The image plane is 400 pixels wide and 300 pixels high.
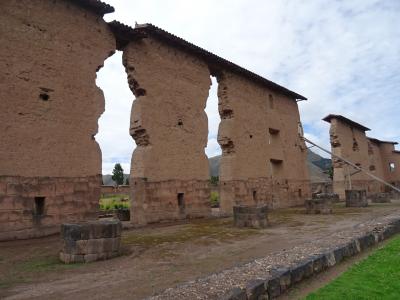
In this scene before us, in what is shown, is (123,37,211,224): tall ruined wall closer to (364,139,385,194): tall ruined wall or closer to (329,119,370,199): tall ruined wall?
(329,119,370,199): tall ruined wall

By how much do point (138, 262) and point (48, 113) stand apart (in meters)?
5.75

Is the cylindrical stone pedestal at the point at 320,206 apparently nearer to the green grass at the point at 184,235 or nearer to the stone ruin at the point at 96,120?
the stone ruin at the point at 96,120

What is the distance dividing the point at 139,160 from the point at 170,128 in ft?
6.46

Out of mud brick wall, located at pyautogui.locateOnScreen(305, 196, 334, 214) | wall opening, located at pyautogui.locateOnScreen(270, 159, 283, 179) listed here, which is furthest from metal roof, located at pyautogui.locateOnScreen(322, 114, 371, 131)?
mud brick wall, located at pyautogui.locateOnScreen(305, 196, 334, 214)

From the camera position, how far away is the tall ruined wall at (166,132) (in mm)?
12828

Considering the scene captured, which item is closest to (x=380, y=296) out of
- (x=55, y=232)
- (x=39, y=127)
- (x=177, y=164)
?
(x=55, y=232)

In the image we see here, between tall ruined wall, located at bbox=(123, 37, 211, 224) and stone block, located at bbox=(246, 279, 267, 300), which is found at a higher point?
tall ruined wall, located at bbox=(123, 37, 211, 224)

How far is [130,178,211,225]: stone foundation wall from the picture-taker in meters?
12.5

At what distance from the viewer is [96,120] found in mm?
11477

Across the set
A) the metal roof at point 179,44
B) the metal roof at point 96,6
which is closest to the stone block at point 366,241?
the metal roof at point 179,44

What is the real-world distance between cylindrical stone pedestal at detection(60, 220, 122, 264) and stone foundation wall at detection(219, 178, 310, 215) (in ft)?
32.4

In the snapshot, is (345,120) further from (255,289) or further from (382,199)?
(255,289)

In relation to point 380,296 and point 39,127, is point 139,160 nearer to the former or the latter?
point 39,127

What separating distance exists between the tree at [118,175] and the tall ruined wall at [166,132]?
4167 cm
